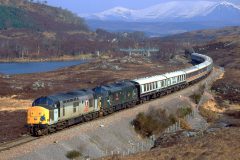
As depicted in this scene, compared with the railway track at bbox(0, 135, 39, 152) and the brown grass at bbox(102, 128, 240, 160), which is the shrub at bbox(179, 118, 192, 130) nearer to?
the brown grass at bbox(102, 128, 240, 160)

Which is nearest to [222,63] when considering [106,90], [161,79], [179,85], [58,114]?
[179,85]

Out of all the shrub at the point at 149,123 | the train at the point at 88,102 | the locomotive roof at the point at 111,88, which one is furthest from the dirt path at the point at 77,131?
the locomotive roof at the point at 111,88

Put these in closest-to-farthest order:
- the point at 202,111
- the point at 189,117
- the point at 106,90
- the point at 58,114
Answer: the point at 58,114, the point at 106,90, the point at 189,117, the point at 202,111

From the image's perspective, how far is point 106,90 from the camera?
57.9 metres

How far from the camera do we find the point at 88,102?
2090 inches

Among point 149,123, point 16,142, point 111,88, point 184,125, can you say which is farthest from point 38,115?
point 184,125

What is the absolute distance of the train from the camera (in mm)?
45219

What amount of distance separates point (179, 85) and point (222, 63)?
10385 centimetres

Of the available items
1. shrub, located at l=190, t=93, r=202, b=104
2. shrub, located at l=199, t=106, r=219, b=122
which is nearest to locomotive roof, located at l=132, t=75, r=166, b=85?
shrub, located at l=190, t=93, r=202, b=104

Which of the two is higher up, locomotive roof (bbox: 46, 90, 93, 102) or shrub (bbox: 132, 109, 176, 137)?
locomotive roof (bbox: 46, 90, 93, 102)

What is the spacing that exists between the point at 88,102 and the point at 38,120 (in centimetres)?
921

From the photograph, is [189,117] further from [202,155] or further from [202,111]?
[202,155]

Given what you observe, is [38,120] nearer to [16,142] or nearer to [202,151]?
[16,142]

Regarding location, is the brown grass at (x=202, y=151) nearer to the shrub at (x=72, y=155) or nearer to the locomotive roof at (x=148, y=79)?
the shrub at (x=72, y=155)
